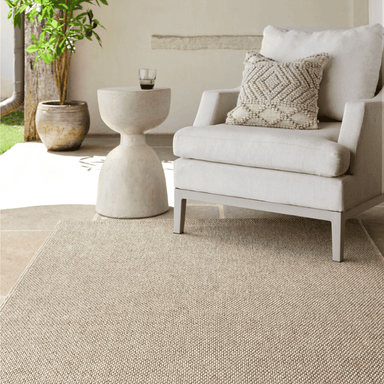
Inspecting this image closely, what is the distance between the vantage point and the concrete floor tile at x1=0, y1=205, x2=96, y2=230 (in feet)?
8.54

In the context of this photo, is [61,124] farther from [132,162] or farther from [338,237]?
[338,237]

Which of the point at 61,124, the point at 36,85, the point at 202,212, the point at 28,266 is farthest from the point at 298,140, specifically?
the point at 36,85

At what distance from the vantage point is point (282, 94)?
7.87 feet

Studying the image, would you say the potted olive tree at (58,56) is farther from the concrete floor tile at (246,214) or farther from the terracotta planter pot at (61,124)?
the concrete floor tile at (246,214)

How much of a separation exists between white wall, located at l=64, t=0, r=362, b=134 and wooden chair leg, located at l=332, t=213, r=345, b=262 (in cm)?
332

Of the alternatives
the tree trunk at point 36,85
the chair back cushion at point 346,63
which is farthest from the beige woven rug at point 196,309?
the tree trunk at point 36,85

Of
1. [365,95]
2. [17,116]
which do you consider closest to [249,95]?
[365,95]

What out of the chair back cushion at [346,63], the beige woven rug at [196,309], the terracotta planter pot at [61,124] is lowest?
the beige woven rug at [196,309]

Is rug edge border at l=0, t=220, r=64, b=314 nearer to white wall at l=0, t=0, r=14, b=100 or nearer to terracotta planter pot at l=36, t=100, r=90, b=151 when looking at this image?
terracotta planter pot at l=36, t=100, r=90, b=151

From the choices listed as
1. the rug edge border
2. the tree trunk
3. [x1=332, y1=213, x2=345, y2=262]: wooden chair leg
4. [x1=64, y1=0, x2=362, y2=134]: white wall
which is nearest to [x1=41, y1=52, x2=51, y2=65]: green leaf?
the tree trunk

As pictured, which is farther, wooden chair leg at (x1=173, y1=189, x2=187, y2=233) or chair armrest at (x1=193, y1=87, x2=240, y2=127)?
chair armrest at (x1=193, y1=87, x2=240, y2=127)

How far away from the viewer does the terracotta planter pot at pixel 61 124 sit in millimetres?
4363

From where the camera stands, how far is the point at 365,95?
2.53 meters

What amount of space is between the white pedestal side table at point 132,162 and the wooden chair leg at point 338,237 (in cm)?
98
